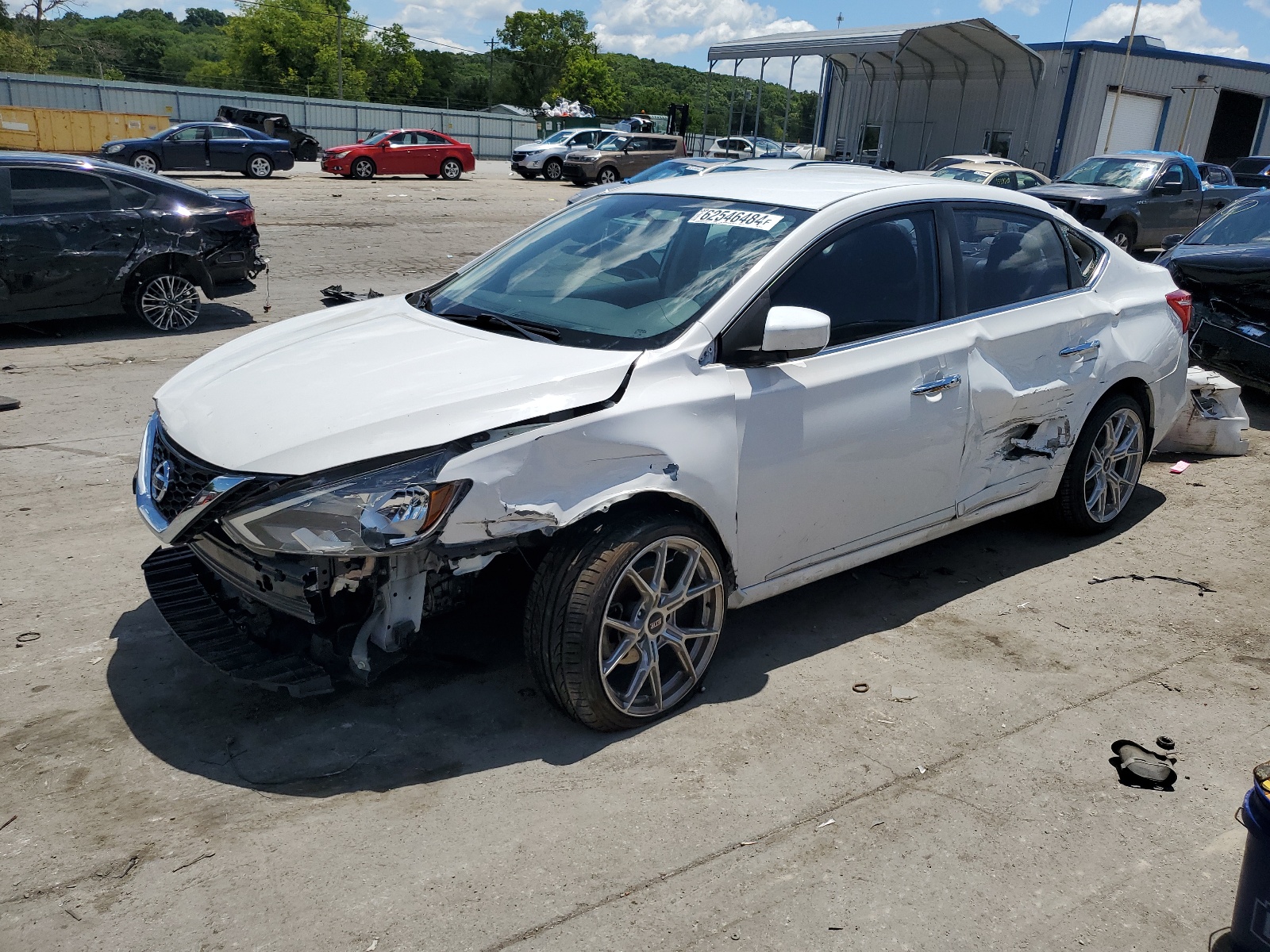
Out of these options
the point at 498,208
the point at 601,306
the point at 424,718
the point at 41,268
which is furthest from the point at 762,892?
the point at 498,208

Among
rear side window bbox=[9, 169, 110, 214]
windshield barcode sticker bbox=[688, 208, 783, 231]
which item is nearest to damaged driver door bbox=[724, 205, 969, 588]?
windshield barcode sticker bbox=[688, 208, 783, 231]

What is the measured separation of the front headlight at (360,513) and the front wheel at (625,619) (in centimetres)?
46

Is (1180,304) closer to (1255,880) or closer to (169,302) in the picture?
(1255,880)

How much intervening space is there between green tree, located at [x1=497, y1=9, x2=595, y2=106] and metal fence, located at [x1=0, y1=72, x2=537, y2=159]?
53.4 m

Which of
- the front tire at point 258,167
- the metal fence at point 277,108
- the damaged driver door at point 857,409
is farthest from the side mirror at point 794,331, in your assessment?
the metal fence at point 277,108

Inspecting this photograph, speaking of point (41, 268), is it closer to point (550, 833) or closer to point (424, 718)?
point (424, 718)

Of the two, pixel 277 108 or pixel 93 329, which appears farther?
pixel 277 108

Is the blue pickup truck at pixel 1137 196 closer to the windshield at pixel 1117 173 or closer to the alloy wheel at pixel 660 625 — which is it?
the windshield at pixel 1117 173

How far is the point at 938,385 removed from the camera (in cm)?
413

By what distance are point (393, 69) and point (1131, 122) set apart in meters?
78.5

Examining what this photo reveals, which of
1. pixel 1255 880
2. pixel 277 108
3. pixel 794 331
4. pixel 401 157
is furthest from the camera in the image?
pixel 277 108

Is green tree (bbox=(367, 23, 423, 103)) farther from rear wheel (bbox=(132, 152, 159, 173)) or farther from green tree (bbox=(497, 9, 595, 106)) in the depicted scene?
rear wheel (bbox=(132, 152, 159, 173))

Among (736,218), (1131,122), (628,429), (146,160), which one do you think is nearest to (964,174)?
(736,218)

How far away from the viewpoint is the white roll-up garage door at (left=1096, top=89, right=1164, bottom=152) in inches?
1185
